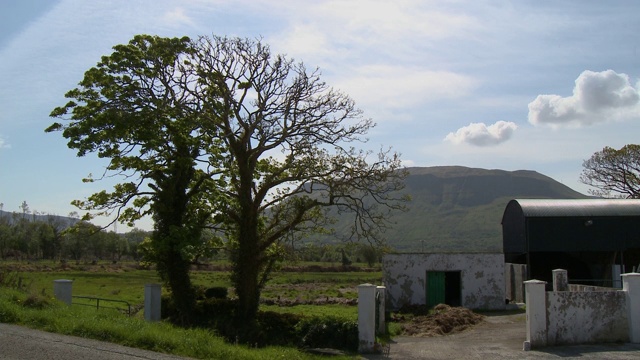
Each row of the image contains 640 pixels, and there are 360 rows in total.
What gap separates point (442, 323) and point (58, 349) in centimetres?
1504

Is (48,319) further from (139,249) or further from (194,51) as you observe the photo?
(194,51)

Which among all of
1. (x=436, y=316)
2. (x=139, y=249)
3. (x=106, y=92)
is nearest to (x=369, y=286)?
(x=436, y=316)

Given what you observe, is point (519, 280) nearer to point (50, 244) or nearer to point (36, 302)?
point (36, 302)

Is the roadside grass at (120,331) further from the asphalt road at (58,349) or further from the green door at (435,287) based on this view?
the green door at (435,287)

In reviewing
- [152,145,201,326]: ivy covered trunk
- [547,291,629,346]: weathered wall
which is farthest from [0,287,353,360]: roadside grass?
[152,145,201,326]: ivy covered trunk

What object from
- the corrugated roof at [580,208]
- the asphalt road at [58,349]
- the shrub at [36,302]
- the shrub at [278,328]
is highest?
the corrugated roof at [580,208]

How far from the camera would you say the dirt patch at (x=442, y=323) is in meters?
21.0

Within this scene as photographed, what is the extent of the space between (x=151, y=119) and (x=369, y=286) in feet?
38.3

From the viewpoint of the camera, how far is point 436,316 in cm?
2314

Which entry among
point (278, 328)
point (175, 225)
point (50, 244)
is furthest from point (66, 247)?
point (278, 328)

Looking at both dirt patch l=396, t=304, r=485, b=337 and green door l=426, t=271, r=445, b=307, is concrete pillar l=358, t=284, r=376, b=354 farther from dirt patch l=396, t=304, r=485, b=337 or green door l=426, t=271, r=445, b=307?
green door l=426, t=271, r=445, b=307

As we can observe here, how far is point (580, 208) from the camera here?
3425 centimetres

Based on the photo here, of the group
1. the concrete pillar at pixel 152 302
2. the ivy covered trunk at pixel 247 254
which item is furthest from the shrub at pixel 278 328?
the concrete pillar at pixel 152 302

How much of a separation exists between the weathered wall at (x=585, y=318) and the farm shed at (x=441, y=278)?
497 inches
